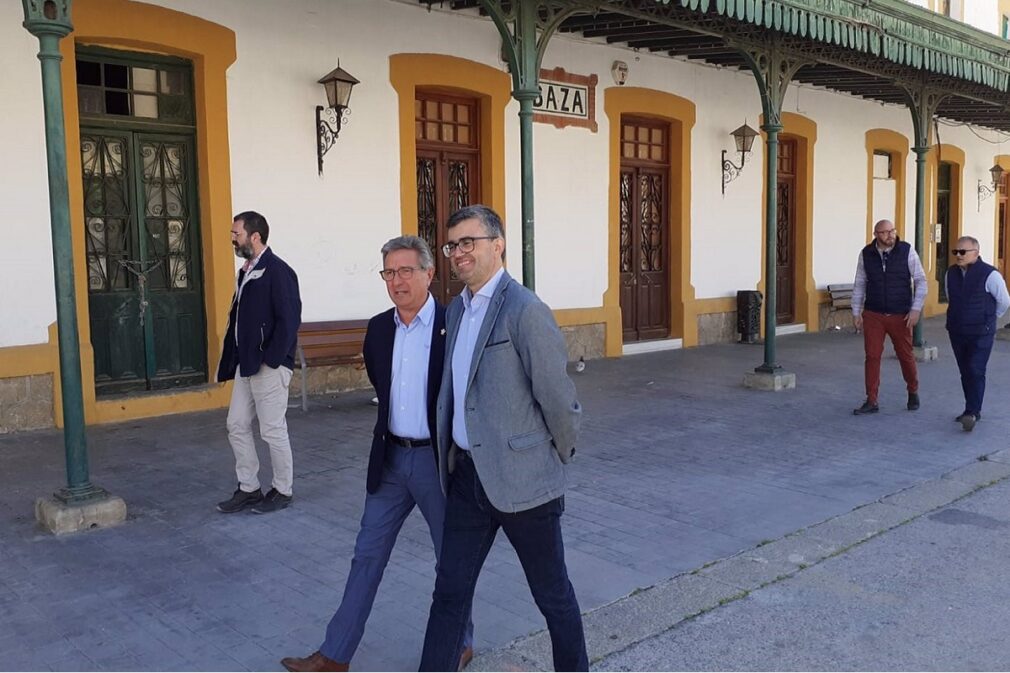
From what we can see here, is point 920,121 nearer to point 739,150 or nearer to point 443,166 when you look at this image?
point 739,150

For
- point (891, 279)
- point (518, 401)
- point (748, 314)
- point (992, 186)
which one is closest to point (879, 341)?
point (891, 279)

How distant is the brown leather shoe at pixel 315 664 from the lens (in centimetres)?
329

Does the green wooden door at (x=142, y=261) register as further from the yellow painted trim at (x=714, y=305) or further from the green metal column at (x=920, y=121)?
the green metal column at (x=920, y=121)

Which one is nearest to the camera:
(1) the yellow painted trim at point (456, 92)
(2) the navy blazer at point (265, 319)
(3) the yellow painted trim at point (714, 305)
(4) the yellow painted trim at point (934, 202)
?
(2) the navy blazer at point (265, 319)

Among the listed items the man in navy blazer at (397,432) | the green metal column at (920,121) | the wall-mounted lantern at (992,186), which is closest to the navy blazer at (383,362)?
the man in navy blazer at (397,432)

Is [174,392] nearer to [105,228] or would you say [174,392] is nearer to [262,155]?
[105,228]

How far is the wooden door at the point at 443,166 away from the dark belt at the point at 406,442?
22.1 ft

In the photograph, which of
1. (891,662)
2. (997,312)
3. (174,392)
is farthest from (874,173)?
(891,662)

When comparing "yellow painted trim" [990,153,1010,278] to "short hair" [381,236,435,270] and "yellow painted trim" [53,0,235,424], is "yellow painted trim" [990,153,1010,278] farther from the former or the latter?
"short hair" [381,236,435,270]

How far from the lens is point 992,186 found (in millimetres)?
19859

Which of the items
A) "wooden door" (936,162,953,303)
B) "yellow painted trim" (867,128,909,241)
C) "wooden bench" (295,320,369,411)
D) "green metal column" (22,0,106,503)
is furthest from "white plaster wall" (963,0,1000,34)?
"green metal column" (22,0,106,503)

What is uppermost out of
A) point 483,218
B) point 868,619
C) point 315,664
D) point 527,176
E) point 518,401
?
point 527,176

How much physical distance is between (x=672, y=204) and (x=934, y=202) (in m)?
8.05

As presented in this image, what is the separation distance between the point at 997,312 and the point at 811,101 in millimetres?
7718
